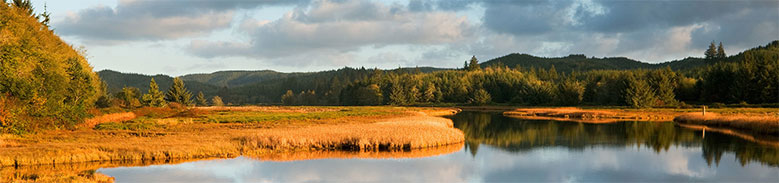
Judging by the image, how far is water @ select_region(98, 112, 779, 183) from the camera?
26547 millimetres

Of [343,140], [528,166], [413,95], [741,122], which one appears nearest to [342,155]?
[343,140]

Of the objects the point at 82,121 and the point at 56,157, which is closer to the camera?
the point at 56,157

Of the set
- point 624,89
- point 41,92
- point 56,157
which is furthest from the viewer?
point 624,89

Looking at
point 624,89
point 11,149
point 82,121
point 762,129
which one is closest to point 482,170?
point 11,149

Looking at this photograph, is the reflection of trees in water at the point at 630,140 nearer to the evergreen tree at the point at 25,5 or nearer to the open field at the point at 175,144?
the open field at the point at 175,144

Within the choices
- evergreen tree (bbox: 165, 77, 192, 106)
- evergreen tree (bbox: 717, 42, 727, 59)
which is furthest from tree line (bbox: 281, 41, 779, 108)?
evergreen tree (bbox: 165, 77, 192, 106)

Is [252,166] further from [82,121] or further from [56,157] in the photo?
[82,121]

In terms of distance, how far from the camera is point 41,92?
4125 cm

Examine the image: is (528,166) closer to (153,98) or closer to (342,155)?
(342,155)

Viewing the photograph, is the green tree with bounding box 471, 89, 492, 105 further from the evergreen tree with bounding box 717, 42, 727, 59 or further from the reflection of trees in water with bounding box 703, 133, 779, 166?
the reflection of trees in water with bounding box 703, 133, 779, 166

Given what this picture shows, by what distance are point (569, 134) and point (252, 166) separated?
3208 centimetres

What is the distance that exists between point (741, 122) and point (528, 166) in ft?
106

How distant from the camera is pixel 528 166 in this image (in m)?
31.4

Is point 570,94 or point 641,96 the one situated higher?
point 570,94
